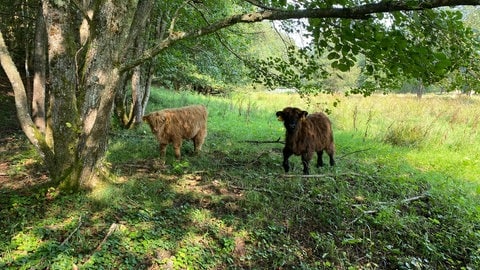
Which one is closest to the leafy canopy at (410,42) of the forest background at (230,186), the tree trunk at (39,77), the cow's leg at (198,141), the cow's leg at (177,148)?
the forest background at (230,186)

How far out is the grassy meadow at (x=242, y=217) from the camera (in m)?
3.25

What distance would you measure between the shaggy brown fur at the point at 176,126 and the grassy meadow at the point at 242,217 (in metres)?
0.35

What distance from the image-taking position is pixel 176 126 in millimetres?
6508

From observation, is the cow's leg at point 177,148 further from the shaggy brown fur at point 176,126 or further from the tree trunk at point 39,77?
the tree trunk at point 39,77

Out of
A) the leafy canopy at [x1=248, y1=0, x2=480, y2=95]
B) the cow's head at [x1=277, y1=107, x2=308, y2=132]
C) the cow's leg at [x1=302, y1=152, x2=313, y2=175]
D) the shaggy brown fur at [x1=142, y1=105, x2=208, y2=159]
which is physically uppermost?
the leafy canopy at [x1=248, y1=0, x2=480, y2=95]

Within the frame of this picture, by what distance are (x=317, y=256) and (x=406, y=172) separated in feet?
12.9

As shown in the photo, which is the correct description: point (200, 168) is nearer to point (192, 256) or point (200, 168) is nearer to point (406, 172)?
point (192, 256)

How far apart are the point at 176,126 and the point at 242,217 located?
9.54 feet

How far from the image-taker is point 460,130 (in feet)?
34.8

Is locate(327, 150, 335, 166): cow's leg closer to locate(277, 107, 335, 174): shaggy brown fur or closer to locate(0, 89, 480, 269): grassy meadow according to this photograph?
locate(0, 89, 480, 269): grassy meadow

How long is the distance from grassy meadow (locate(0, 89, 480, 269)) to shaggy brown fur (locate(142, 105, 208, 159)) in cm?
35

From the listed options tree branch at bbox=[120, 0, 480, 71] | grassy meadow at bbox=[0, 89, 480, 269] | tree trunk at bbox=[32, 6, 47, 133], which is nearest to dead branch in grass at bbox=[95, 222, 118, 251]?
grassy meadow at bbox=[0, 89, 480, 269]

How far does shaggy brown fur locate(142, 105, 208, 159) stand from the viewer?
20.8 feet

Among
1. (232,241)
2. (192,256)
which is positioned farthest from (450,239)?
(192,256)
